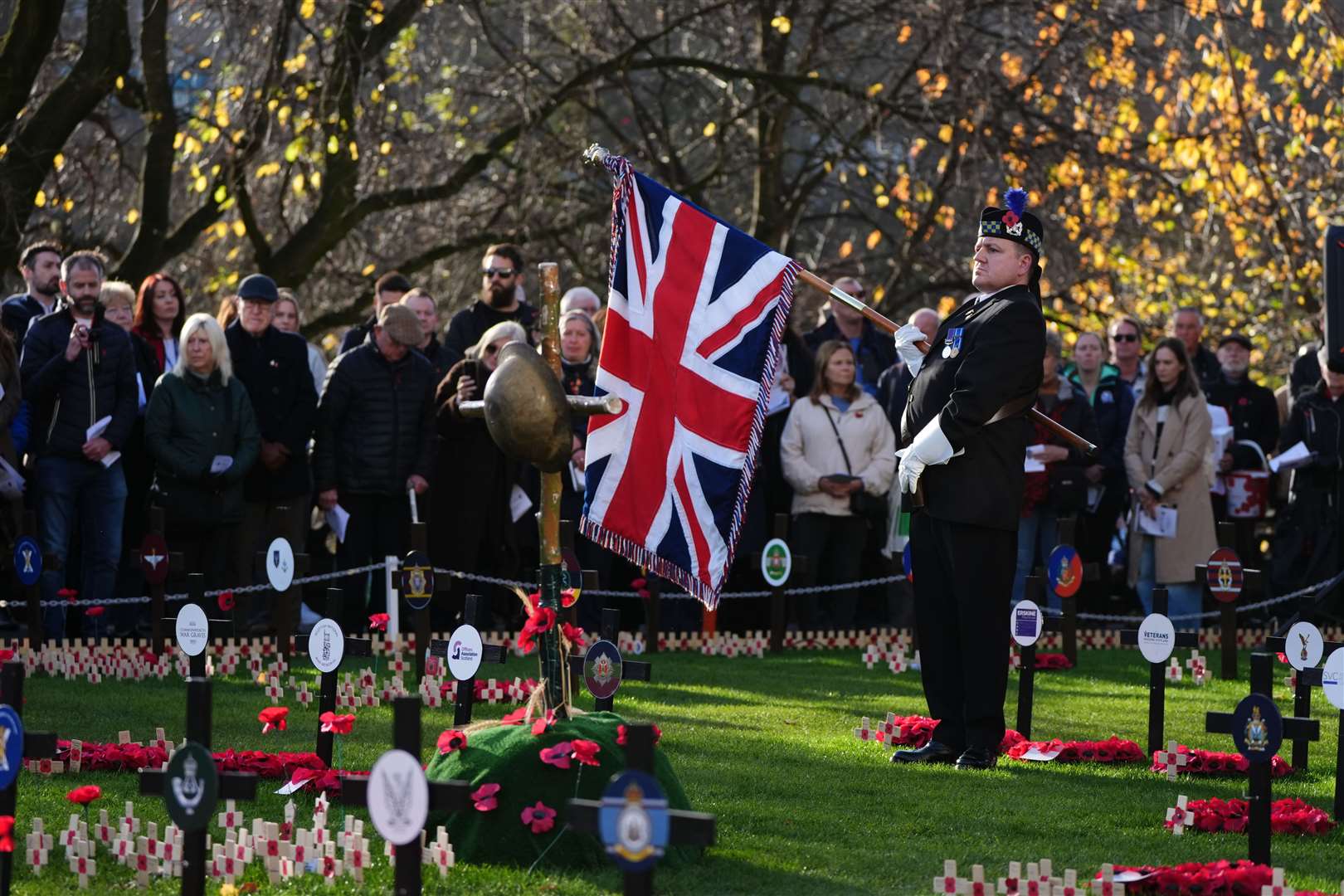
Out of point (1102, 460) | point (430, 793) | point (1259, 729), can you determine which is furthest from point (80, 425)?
point (1259, 729)

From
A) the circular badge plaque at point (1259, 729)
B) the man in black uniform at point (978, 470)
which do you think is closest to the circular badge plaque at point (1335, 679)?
the circular badge plaque at point (1259, 729)

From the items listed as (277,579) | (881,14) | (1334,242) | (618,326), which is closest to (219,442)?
(277,579)

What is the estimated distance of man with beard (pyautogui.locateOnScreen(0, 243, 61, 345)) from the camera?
43.9ft

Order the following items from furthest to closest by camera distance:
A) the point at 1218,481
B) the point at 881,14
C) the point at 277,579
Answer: the point at 881,14 < the point at 1218,481 < the point at 277,579

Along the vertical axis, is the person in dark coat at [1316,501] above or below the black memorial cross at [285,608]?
above

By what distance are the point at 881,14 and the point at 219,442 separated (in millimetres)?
9739

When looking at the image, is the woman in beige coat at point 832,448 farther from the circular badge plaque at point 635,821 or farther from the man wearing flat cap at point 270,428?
the circular badge plaque at point 635,821

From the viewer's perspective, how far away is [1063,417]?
49.0 feet

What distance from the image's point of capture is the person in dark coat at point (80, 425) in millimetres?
12727

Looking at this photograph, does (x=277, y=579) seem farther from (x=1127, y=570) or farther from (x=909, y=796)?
(x=1127, y=570)

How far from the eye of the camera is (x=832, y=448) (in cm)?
1477

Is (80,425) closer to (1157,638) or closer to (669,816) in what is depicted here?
(1157,638)

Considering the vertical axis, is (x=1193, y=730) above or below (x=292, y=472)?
below

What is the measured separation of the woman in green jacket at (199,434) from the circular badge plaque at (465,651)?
Result: 567 centimetres
